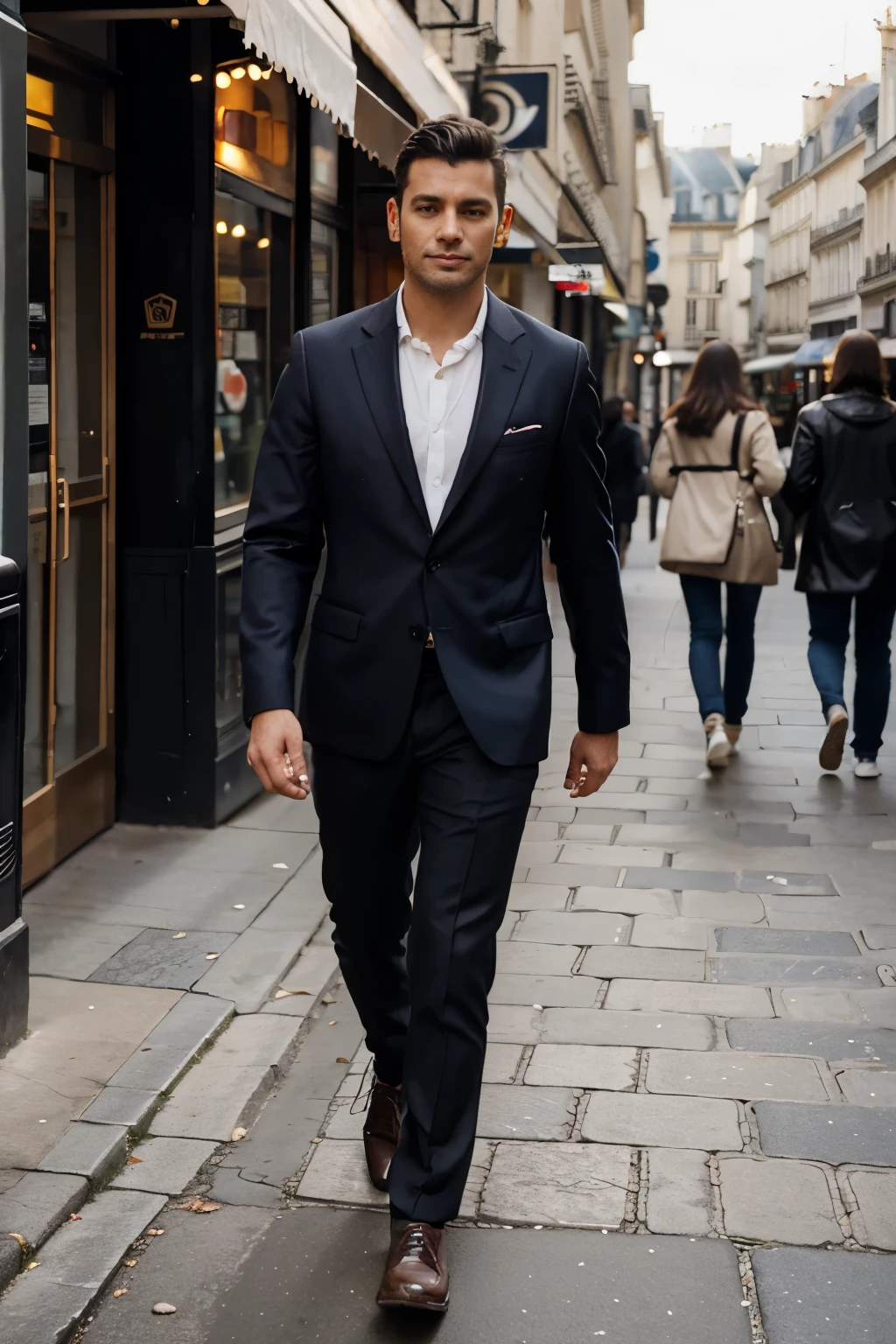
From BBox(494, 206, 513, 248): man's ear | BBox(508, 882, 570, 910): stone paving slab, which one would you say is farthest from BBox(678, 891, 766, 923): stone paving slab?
BBox(494, 206, 513, 248): man's ear

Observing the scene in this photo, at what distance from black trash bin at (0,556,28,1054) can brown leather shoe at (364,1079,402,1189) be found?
1076mm

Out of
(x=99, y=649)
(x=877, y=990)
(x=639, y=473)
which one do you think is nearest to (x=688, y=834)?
(x=877, y=990)

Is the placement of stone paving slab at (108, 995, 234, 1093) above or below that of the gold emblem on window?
below

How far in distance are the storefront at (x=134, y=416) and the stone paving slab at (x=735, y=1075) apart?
7.61 feet

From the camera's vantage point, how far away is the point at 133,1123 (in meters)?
3.97

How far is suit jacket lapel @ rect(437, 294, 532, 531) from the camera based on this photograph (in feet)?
10.5

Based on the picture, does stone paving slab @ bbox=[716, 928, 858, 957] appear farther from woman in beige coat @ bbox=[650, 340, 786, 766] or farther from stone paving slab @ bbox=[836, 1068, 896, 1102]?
woman in beige coat @ bbox=[650, 340, 786, 766]

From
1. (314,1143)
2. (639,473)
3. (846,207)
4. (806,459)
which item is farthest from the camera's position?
(846,207)

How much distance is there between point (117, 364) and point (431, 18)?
7.41 m

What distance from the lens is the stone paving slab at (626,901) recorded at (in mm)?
5781

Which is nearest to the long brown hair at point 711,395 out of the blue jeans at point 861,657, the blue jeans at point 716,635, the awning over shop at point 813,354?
the blue jeans at point 716,635

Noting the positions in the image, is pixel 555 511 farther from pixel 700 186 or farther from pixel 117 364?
pixel 700 186

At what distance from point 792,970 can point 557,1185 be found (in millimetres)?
1656

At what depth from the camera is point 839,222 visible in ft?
262
